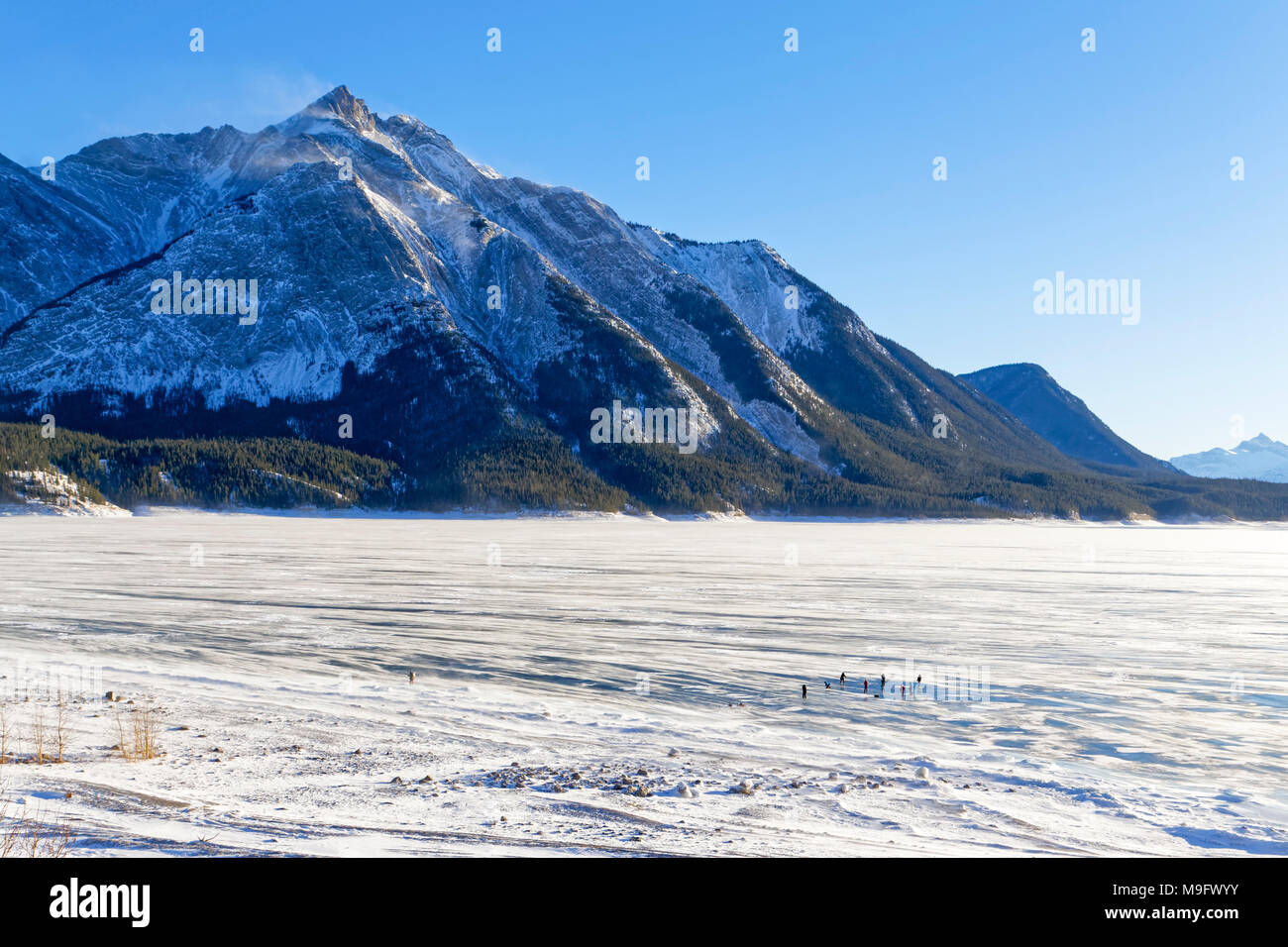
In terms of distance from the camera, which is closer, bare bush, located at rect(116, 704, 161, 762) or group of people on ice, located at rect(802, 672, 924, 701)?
bare bush, located at rect(116, 704, 161, 762)

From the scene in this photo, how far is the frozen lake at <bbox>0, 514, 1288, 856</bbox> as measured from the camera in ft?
40.9

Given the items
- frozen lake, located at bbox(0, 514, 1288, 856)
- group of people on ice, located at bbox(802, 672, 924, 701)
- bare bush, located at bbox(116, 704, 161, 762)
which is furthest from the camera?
group of people on ice, located at bbox(802, 672, 924, 701)

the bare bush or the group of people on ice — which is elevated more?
the bare bush

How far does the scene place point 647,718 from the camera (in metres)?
19.9

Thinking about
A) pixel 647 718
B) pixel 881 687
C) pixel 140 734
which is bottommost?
pixel 881 687

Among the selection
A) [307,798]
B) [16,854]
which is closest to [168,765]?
[307,798]

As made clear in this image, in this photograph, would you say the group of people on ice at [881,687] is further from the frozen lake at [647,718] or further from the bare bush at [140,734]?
the bare bush at [140,734]

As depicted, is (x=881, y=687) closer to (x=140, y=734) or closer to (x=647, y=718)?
(x=647, y=718)

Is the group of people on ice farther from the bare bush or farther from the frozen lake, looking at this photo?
the bare bush

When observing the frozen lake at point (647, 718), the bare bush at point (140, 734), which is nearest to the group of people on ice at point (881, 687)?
the frozen lake at point (647, 718)

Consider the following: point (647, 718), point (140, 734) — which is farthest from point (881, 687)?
point (140, 734)

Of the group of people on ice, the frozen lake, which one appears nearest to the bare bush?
the frozen lake

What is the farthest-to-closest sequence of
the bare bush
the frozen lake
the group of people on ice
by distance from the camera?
the group of people on ice < the bare bush < the frozen lake
